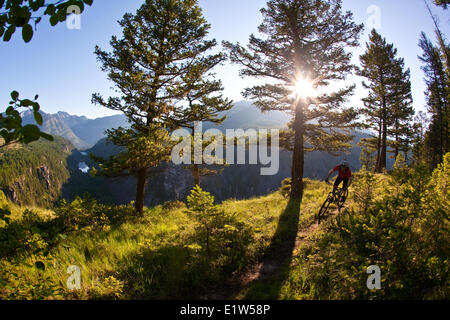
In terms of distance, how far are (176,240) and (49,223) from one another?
5986 millimetres

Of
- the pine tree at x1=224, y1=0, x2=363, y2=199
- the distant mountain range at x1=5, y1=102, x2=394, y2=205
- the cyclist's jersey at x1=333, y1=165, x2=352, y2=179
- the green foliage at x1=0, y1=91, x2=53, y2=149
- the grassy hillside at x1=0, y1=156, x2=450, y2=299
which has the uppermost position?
the pine tree at x1=224, y1=0, x2=363, y2=199

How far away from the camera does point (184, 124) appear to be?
1552 centimetres

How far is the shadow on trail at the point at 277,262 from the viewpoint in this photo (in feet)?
15.9

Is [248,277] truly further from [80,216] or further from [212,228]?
[80,216]

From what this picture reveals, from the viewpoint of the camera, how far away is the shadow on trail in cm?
483

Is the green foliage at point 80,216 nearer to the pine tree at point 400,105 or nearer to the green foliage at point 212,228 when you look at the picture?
the green foliage at point 212,228

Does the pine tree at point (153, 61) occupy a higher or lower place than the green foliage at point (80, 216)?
higher

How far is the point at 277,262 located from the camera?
6.23 metres

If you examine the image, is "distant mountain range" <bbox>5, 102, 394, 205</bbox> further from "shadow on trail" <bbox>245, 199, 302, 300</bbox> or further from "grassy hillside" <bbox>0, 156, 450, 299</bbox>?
"grassy hillside" <bbox>0, 156, 450, 299</bbox>

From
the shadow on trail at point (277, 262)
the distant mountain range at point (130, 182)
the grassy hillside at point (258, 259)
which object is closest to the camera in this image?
the grassy hillside at point (258, 259)

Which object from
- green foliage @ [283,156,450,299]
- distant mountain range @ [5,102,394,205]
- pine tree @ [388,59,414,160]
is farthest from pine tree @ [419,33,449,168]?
distant mountain range @ [5,102,394,205]

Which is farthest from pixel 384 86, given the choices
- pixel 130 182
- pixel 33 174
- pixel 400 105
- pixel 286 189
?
pixel 33 174

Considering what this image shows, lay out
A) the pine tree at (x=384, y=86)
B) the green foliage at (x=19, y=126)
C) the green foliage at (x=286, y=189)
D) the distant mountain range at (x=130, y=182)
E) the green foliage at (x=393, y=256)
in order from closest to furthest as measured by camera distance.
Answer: the green foliage at (x=19, y=126) < the green foliage at (x=393, y=256) < the green foliage at (x=286, y=189) < the pine tree at (x=384, y=86) < the distant mountain range at (x=130, y=182)

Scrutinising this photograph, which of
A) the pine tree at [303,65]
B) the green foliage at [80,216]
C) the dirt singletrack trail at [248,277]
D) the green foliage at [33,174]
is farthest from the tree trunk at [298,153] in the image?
the green foliage at [33,174]
